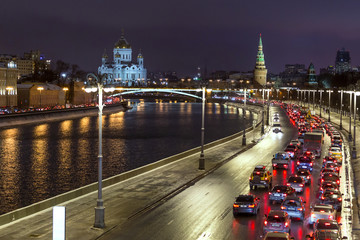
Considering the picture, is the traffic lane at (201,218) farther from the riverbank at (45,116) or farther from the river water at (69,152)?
the riverbank at (45,116)

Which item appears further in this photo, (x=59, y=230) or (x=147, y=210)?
(x=147, y=210)

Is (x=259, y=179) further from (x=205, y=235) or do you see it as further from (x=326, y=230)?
(x=326, y=230)

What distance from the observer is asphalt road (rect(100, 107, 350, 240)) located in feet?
51.6

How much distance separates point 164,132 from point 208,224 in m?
56.0

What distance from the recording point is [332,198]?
19453 millimetres

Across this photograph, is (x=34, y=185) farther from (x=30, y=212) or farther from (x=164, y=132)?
(x=164, y=132)

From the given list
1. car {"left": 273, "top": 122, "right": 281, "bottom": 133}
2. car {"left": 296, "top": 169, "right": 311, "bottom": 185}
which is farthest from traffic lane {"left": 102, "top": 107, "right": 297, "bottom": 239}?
car {"left": 273, "top": 122, "right": 281, "bottom": 133}

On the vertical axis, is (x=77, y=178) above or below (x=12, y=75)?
below

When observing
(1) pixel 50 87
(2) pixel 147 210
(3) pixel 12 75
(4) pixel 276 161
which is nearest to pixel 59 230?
(2) pixel 147 210

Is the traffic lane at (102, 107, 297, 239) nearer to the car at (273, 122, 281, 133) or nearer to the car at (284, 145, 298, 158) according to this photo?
the car at (284, 145, 298, 158)

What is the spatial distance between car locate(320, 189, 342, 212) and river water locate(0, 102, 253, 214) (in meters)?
14.6

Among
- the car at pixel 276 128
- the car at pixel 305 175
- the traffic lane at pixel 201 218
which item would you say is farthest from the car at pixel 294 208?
the car at pixel 276 128

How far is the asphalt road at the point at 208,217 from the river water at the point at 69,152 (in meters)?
9.83

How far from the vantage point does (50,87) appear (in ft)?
365
